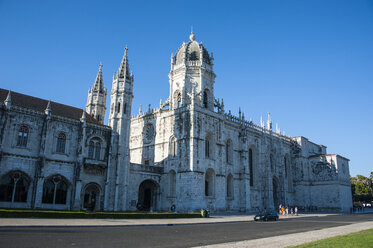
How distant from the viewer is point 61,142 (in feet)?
115

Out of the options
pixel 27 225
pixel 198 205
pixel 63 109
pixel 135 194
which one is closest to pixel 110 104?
pixel 63 109

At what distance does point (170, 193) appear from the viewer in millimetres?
42094

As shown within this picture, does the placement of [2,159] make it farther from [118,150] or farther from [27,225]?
[27,225]

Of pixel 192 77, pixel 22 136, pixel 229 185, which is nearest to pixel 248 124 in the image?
pixel 229 185

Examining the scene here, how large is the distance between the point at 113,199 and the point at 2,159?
1273 centimetres

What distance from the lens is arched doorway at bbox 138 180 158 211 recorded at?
4292cm

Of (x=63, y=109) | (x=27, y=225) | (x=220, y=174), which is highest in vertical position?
(x=63, y=109)

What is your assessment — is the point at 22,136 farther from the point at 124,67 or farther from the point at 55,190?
the point at 124,67

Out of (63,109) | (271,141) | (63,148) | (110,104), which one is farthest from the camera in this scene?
(271,141)

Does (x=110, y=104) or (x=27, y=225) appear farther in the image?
(x=110, y=104)

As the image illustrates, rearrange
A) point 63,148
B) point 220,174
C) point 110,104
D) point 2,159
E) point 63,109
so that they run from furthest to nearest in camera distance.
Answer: point 220,174, point 110,104, point 63,109, point 63,148, point 2,159

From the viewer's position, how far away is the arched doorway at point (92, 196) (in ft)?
118

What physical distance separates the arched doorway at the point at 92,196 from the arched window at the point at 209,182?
15.3 metres

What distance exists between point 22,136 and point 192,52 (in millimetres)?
27289
